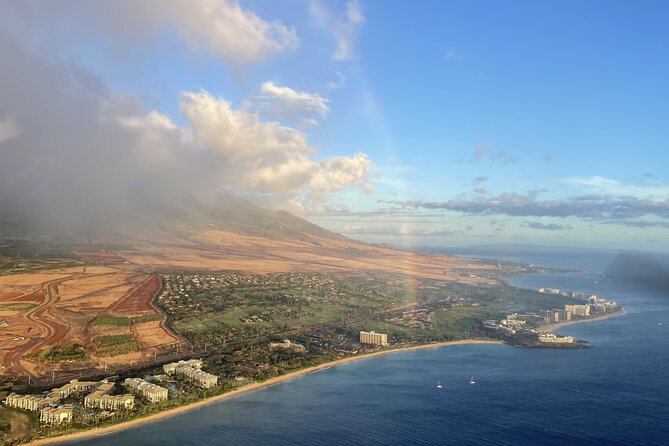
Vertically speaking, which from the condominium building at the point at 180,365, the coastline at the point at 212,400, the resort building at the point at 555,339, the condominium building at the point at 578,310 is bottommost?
the coastline at the point at 212,400

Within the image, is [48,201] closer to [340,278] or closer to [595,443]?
[340,278]

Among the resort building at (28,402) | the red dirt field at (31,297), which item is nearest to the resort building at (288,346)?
the resort building at (28,402)

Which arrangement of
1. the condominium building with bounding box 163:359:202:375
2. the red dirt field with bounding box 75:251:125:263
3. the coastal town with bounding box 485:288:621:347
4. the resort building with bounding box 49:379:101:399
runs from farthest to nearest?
the red dirt field with bounding box 75:251:125:263
the coastal town with bounding box 485:288:621:347
the condominium building with bounding box 163:359:202:375
the resort building with bounding box 49:379:101:399

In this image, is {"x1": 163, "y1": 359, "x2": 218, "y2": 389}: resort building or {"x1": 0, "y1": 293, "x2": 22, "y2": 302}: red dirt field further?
{"x1": 0, "y1": 293, "x2": 22, "y2": 302}: red dirt field

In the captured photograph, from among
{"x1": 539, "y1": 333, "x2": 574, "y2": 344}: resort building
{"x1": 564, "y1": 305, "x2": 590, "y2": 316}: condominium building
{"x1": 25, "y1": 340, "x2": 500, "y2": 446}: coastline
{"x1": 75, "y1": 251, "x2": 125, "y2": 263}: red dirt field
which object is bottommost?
{"x1": 25, "y1": 340, "x2": 500, "y2": 446}: coastline

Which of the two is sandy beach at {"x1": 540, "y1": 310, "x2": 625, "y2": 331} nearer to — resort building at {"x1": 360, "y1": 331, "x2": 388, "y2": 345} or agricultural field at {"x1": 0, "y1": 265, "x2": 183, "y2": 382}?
resort building at {"x1": 360, "y1": 331, "x2": 388, "y2": 345}

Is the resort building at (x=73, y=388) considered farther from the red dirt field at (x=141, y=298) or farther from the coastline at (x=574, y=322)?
the coastline at (x=574, y=322)

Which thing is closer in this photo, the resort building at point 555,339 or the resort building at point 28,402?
the resort building at point 28,402

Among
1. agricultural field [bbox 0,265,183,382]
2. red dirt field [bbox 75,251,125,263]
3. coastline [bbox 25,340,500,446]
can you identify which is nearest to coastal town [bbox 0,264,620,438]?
coastline [bbox 25,340,500,446]
